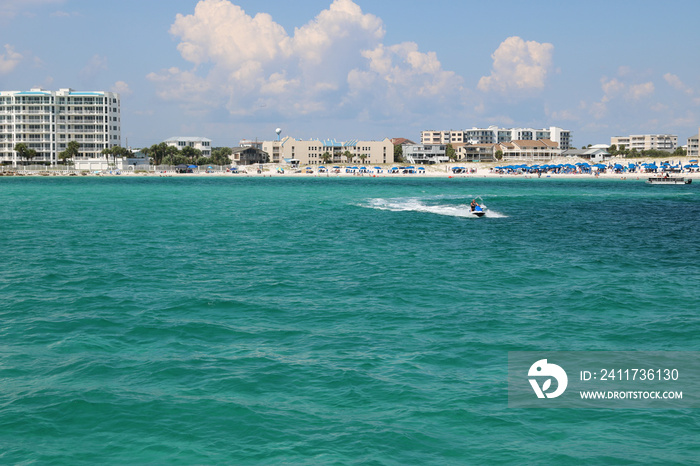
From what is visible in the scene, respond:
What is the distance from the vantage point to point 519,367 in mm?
18984

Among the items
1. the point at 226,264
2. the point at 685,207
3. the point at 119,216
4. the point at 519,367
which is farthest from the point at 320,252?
the point at 685,207

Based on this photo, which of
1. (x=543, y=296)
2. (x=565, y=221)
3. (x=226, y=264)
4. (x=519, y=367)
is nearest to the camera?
(x=519, y=367)

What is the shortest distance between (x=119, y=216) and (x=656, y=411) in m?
69.2

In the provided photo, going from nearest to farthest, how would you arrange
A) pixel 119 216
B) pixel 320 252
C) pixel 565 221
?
1. pixel 320 252
2. pixel 565 221
3. pixel 119 216

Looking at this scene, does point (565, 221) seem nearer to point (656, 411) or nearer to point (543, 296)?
point (543, 296)
